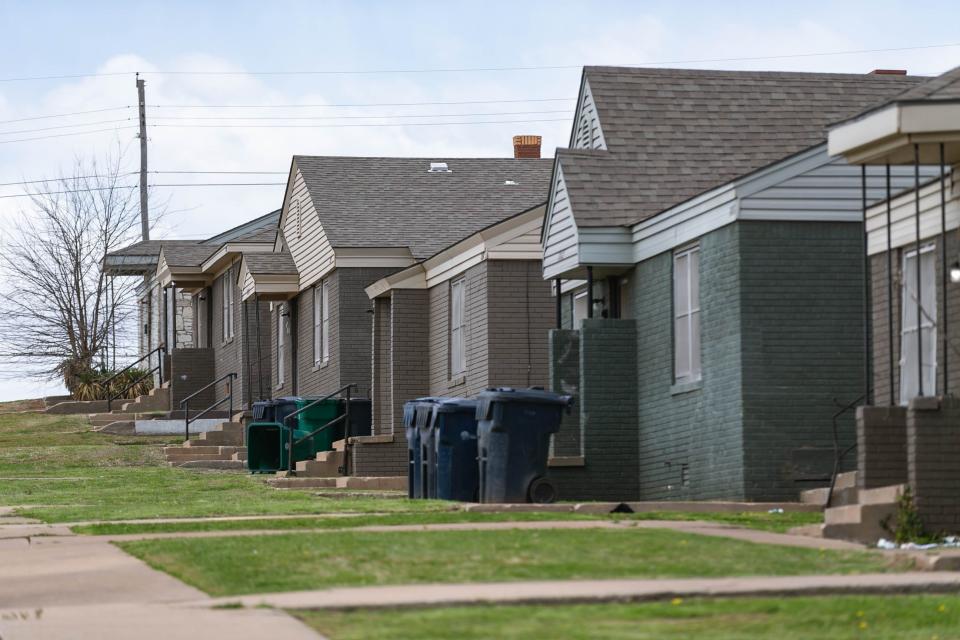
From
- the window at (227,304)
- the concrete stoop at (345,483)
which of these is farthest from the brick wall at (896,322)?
the window at (227,304)

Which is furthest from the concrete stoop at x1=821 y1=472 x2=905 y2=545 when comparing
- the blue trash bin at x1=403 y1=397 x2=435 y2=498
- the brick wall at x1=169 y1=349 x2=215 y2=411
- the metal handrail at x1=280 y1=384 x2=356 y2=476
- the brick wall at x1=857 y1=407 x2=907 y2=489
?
the brick wall at x1=169 y1=349 x2=215 y2=411

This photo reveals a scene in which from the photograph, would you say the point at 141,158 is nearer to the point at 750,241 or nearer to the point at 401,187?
the point at 401,187

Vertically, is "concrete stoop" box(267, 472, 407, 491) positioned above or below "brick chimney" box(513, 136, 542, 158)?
below

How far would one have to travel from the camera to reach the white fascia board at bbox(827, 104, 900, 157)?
15172mm

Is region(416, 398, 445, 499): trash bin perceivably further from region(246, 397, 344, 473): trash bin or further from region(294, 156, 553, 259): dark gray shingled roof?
region(294, 156, 553, 259): dark gray shingled roof

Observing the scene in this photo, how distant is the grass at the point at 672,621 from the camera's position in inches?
373

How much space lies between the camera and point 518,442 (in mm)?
19875

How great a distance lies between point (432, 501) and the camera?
20312 millimetres

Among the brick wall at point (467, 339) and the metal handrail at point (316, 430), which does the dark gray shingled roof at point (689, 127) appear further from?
the metal handrail at point (316, 430)

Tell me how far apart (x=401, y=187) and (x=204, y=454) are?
6602mm

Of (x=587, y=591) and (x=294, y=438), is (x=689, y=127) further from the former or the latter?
(x=587, y=591)

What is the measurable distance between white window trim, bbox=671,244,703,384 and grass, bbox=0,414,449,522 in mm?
3822

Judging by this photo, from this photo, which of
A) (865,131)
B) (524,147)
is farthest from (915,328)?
(524,147)

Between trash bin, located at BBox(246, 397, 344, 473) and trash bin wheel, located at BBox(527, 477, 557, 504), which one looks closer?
trash bin wheel, located at BBox(527, 477, 557, 504)
